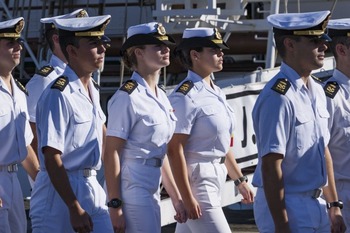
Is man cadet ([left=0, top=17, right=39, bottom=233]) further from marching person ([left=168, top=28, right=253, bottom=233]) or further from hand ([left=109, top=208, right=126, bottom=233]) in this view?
marching person ([left=168, top=28, right=253, bottom=233])

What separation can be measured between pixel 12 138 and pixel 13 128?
7 cm

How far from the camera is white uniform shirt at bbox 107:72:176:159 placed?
7031 millimetres

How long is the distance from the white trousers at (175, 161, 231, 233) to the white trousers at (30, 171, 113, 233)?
1.10 metres

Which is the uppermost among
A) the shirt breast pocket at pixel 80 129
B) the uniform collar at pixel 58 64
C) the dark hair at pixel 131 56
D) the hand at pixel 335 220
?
the dark hair at pixel 131 56

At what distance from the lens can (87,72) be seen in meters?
6.66

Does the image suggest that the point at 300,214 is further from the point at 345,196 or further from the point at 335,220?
the point at 345,196

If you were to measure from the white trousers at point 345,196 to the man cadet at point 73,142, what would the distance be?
142 cm

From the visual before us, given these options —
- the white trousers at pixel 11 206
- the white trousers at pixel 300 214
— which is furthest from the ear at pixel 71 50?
the white trousers at pixel 300 214

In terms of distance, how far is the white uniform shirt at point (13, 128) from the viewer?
7.27m

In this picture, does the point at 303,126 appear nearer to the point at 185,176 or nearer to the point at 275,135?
the point at 275,135

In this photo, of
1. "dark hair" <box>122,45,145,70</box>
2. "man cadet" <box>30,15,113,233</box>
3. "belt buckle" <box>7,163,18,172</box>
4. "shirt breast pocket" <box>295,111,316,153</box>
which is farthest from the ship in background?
"shirt breast pocket" <box>295,111,316,153</box>

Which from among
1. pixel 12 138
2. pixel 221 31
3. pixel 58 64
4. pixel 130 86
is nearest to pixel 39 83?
pixel 58 64

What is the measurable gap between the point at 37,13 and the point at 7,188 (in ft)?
37.9

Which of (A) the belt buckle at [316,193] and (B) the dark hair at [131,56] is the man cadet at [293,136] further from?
(B) the dark hair at [131,56]
